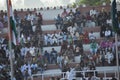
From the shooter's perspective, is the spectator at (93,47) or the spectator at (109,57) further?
the spectator at (93,47)

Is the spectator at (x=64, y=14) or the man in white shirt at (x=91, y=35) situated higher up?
the spectator at (x=64, y=14)

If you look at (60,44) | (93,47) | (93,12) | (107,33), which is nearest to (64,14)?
(93,12)

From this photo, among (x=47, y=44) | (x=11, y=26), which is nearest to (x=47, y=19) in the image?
(x=47, y=44)

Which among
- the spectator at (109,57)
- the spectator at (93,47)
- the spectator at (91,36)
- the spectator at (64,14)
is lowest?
the spectator at (109,57)

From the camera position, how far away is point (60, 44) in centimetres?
3125

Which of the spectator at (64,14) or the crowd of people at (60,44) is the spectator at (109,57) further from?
the spectator at (64,14)

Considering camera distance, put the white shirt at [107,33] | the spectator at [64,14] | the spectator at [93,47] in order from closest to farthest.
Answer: the spectator at [93,47] → the white shirt at [107,33] → the spectator at [64,14]

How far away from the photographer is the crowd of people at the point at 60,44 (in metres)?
28.6

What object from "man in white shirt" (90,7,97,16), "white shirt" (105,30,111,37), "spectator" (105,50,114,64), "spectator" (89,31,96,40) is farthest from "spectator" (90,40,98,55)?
"man in white shirt" (90,7,97,16)

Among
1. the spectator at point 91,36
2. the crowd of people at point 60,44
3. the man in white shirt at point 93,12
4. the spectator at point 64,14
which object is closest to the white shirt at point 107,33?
the crowd of people at point 60,44

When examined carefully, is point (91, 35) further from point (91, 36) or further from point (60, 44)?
point (60, 44)

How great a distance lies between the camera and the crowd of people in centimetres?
2864

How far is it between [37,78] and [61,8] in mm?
9329

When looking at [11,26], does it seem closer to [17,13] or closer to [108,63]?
[108,63]
